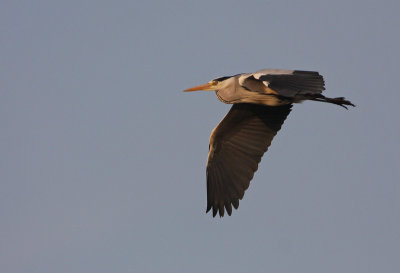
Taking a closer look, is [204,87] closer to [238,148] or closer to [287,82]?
[238,148]

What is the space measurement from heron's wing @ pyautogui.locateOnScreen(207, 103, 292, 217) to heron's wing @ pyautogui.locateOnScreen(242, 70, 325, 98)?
2.93 feet

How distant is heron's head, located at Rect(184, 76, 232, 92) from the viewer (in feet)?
32.7

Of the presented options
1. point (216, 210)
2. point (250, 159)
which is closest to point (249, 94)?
point (250, 159)

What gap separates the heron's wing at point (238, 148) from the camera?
10.4 metres

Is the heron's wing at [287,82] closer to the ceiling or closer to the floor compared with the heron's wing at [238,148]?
closer to the ceiling

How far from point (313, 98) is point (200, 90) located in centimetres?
229

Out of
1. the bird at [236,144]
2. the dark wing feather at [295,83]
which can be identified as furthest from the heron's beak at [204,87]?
the dark wing feather at [295,83]

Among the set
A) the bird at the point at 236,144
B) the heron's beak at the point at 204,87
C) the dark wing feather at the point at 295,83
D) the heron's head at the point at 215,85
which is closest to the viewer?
the dark wing feather at the point at 295,83

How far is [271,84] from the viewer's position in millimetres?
8297

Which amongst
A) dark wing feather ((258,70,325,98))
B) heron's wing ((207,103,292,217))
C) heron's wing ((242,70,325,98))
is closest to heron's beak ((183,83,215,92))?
heron's wing ((207,103,292,217))

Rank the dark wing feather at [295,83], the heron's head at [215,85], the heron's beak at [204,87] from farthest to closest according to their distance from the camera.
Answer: the heron's beak at [204,87] < the heron's head at [215,85] < the dark wing feather at [295,83]

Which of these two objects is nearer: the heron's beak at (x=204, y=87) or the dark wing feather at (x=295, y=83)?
the dark wing feather at (x=295, y=83)

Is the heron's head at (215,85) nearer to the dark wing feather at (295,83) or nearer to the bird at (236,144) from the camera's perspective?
the bird at (236,144)

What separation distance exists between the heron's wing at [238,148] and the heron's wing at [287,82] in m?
0.89
